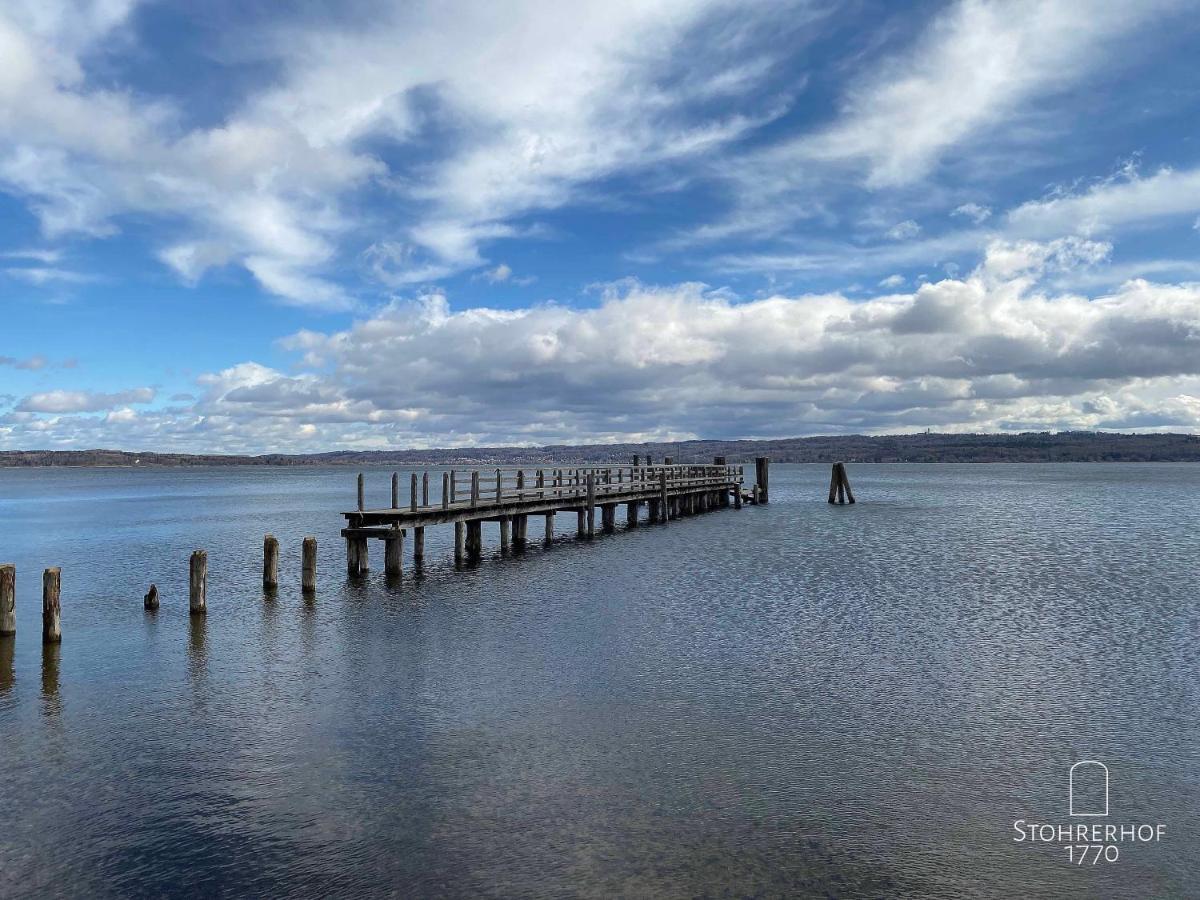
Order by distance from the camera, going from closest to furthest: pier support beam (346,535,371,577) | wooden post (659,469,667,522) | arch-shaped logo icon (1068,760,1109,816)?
arch-shaped logo icon (1068,760,1109,816) < pier support beam (346,535,371,577) < wooden post (659,469,667,522)

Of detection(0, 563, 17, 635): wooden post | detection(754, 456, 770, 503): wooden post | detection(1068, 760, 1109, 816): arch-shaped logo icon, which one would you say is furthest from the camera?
detection(754, 456, 770, 503): wooden post

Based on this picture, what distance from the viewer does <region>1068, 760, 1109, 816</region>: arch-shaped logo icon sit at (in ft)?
32.9

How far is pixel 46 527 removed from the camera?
184 ft

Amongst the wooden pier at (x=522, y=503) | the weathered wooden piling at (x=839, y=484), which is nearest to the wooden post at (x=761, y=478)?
the wooden pier at (x=522, y=503)

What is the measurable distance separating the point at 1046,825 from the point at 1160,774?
8.72 ft

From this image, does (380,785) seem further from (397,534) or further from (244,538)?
(244,538)

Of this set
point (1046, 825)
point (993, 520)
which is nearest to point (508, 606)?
point (1046, 825)

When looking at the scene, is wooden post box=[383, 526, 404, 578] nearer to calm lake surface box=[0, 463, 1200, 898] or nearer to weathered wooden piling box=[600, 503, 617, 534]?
calm lake surface box=[0, 463, 1200, 898]

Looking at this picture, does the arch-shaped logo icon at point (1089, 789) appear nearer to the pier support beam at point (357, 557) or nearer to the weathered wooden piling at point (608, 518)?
the pier support beam at point (357, 557)

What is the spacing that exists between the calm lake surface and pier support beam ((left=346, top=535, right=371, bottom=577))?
7.77ft

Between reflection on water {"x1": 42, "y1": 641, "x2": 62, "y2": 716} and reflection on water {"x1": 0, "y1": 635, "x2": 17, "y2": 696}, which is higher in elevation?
reflection on water {"x1": 0, "y1": 635, "x2": 17, "y2": 696}

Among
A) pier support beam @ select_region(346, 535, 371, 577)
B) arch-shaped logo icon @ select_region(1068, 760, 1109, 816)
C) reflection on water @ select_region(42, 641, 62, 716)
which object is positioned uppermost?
pier support beam @ select_region(346, 535, 371, 577)

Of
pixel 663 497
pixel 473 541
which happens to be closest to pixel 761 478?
pixel 663 497

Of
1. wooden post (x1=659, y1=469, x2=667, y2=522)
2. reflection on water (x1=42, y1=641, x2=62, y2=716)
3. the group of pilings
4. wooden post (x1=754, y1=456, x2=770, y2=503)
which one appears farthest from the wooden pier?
reflection on water (x1=42, y1=641, x2=62, y2=716)
